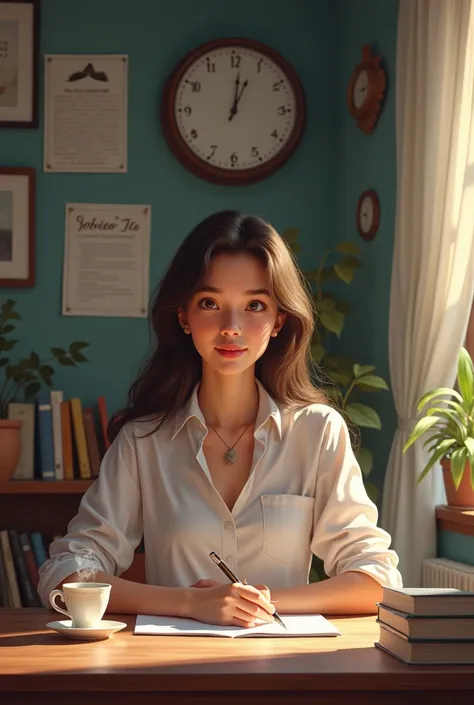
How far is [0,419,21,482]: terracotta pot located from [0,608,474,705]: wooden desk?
2172mm

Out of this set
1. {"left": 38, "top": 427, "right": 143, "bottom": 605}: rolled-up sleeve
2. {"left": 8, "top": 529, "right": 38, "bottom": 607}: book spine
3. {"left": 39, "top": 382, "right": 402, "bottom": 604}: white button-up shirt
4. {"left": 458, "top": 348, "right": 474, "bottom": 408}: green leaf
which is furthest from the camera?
{"left": 8, "top": 529, "right": 38, "bottom": 607}: book spine

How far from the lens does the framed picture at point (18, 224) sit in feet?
13.4

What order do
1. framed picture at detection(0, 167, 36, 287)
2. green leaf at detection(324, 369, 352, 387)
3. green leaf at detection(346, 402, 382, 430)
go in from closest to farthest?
green leaf at detection(346, 402, 382, 430) < green leaf at detection(324, 369, 352, 387) < framed picture at detection(0, 167, 36, 287)

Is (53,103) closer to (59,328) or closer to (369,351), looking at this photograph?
(59,328)

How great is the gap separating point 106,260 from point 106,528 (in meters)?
2.18

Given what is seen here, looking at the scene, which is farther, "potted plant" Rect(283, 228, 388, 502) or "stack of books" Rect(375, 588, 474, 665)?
"potted plant" Rect(283, 228, 388, 502)

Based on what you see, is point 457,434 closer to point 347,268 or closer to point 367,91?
point 347,268

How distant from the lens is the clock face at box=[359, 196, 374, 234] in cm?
385

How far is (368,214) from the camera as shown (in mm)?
3881

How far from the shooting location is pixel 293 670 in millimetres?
1382

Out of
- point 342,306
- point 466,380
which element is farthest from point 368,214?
point 466,380

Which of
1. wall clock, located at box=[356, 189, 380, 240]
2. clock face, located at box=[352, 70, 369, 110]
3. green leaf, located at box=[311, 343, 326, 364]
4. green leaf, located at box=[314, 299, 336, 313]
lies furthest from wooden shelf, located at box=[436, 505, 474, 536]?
clock face, located at box=[352, 70, 369, 110]

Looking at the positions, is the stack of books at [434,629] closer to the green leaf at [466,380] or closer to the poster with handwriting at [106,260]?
the green leaf at [466,380]

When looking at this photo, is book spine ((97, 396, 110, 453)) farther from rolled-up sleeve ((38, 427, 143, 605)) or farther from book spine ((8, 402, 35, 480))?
rolled-up sleeve ((38, 427, 143, 605))
